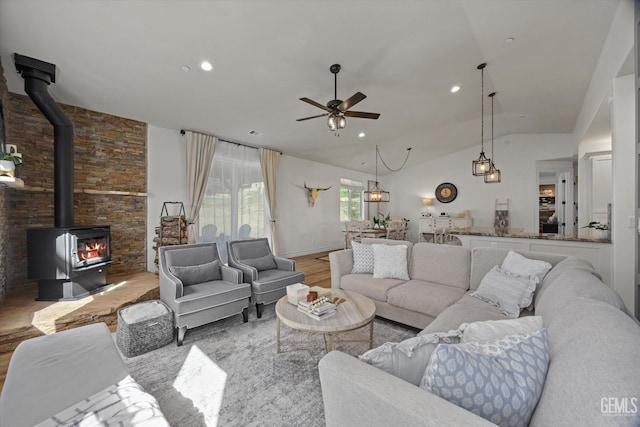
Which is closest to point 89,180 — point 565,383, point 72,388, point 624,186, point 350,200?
point 72,388

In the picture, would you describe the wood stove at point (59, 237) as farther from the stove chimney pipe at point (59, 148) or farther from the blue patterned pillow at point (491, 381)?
the blue patterned pillow at point (491, 381)

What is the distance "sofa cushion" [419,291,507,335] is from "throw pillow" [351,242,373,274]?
116 cm

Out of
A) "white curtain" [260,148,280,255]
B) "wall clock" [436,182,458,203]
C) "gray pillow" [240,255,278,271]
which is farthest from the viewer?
"wall clock" [436,182,458,203]

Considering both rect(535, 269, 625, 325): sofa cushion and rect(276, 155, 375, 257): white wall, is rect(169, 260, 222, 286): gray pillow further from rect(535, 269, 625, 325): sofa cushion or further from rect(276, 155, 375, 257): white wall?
rect(276, 155, 375, 257): white wall

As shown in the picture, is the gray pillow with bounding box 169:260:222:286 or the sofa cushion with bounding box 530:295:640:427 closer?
the sofa cushion with bounding box 530:295:640:427

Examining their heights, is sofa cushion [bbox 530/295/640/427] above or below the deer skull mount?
below

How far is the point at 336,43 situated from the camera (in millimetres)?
2924

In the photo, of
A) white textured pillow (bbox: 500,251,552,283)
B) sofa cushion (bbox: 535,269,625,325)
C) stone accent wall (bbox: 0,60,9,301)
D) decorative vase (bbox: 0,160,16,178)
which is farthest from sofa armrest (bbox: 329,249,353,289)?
stone accent wall (bbox: 0,60,9,301)

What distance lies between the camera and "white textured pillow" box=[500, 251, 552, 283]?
2217 millimetres

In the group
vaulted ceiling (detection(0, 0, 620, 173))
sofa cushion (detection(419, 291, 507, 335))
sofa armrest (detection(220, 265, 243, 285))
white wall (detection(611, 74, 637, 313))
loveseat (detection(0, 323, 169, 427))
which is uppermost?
vaulted ceiling (detection(0, 0, 620, 173))

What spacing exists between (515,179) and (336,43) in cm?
716

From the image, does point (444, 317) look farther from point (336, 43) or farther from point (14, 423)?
point (336, 43)

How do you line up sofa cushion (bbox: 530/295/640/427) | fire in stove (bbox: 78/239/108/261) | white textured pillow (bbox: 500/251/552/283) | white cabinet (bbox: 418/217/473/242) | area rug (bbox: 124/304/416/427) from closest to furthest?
sofa cushion (bbox: 530/295/640/427) → area rug (bbox: 124/304/416/427) → white textured pillow (bbox: 500/251/552/283) → fire in stove (bbox: 78/239/108/261) → white cabinet (bbox: 418/217/473/242)

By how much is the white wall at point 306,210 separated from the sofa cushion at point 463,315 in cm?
486
